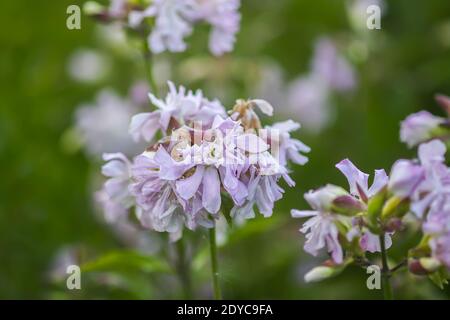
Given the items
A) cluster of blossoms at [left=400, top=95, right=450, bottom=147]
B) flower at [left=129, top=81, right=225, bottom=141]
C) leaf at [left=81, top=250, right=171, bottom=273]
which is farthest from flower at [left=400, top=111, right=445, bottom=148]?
leaf at [left=81, top=250, right=171, bottom=273]

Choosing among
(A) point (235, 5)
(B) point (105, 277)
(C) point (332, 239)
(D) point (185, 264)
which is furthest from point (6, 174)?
(C) point (332, 239)

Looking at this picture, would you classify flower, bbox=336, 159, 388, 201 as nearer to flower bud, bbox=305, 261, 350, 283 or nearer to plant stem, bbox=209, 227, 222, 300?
flower bud, bbox=305, 261, 350, 283

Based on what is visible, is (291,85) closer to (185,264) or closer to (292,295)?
(292,295)

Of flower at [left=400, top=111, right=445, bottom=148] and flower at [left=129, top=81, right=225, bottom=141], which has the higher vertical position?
flower at [left=129, top=81, right=225, bottom=141]

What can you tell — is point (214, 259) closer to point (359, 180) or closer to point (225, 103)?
point (359, 180)

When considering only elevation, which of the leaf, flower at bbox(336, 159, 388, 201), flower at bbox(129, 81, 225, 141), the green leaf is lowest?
the green leaf

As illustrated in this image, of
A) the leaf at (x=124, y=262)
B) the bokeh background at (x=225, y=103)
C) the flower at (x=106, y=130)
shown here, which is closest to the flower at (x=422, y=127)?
the bokeh background at (x=225, y=103)

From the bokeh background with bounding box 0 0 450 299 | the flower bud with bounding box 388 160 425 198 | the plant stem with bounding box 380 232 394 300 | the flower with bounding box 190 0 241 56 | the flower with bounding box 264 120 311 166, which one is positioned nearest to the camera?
the flower bud with bounding box 388 160 425 198
